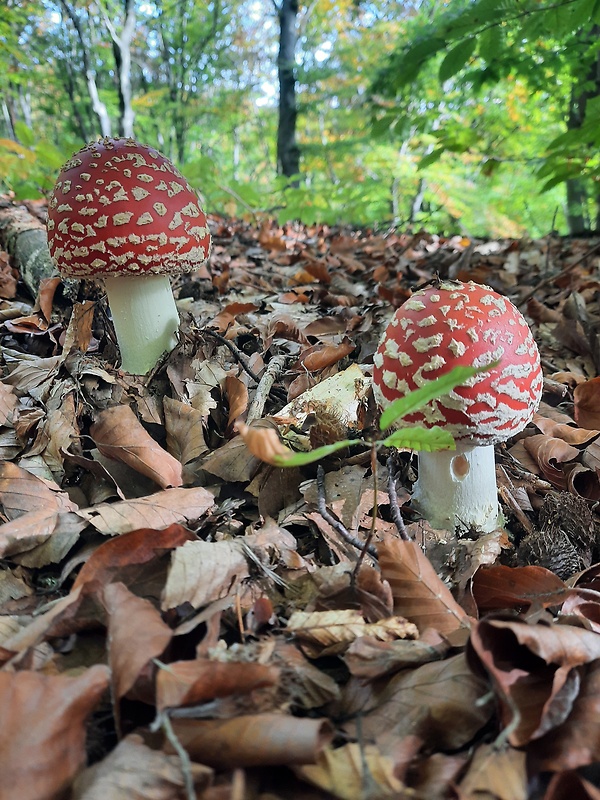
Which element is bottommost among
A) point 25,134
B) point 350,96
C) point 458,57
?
point 458,57

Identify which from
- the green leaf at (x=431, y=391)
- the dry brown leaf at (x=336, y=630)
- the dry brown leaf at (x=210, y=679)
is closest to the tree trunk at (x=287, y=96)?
the green leaf at (x=431, y=391)

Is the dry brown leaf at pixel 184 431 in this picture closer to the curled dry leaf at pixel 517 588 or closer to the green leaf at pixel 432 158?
the curled dry leaf at pixel 517 588

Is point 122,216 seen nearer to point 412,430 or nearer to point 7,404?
point 7,404

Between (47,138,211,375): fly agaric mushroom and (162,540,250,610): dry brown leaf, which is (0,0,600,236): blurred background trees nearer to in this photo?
(47,138,211,375): fly agaric mushroom

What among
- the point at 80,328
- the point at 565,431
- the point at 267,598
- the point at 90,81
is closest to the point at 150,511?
the point at 267,598

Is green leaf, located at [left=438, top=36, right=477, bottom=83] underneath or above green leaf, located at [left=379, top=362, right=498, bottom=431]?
above

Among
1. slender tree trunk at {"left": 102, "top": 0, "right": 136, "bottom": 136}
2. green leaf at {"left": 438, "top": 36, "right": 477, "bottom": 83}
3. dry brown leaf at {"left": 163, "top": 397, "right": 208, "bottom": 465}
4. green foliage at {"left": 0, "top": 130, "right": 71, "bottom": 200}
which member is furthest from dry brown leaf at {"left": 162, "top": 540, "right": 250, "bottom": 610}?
slender tree trunk at {"left": 102, "top": 0, "right": 136, "bottom": 136}

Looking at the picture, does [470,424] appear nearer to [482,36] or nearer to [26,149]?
[482,36]
